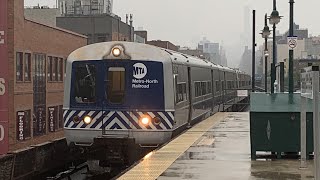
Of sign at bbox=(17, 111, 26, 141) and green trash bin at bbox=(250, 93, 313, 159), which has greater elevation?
green trash bin at bbox=(250, 93, 313, 159)

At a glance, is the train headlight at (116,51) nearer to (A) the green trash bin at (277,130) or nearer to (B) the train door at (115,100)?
(B) the train door at (115,100)

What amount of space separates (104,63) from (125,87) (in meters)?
0.76

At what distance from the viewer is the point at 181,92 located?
1413 cm

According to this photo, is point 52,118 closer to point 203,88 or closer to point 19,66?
point 19,66

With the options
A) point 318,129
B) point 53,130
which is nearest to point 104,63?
point 318,129

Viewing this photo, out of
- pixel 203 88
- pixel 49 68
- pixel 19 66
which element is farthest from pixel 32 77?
pixel 203 88

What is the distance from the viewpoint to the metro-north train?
40.4 ft

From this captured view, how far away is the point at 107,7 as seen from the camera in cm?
6312

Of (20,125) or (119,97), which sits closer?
(119,97)

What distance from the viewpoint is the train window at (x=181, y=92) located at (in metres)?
13.5

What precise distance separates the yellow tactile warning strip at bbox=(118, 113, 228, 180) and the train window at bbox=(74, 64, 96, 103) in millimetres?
2254

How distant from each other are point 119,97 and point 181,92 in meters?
2.13

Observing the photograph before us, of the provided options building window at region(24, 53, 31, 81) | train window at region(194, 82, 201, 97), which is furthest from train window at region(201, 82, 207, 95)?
building window at region(24, 53, 31, 81)

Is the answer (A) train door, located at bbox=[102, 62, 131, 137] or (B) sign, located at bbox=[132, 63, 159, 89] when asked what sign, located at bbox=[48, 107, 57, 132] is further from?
(B) sign, located at bbox=[132, 63, 159, 89]
